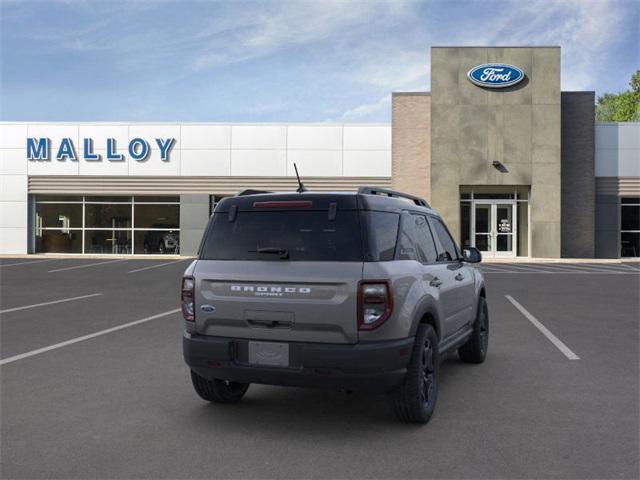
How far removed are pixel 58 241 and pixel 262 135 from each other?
11413mm

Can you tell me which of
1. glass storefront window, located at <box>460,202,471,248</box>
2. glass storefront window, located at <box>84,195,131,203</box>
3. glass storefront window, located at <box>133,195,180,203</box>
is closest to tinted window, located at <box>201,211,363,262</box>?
glass storefront window, located at <box>460,202,471,248</box>

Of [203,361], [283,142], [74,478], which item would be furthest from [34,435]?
[283,142]

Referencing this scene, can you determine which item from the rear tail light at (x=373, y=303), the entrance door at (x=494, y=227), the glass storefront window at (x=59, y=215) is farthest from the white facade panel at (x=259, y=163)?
the rear tail light at (x=373, y=303)

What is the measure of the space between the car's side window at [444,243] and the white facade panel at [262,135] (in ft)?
74.6

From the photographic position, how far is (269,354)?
4.28 m

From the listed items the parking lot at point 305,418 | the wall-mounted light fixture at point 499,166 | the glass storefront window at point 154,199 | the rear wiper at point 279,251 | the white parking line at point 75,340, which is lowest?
the parking lot at point 305,418

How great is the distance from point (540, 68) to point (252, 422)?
86.0 ft

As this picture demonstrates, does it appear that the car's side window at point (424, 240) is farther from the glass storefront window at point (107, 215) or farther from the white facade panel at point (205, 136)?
the glass storefront window at point (107, 215)

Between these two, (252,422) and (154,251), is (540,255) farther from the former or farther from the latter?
(252,422)

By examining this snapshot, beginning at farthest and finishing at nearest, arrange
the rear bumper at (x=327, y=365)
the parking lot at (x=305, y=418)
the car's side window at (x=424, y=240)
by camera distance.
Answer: the car's side window at (x=424, y=240)
the rear bumper at (x=327, y=365)
the parking lot at (x=305, y=418)

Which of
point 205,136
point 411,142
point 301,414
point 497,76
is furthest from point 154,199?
point 301,414

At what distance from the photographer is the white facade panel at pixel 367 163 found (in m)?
28.2

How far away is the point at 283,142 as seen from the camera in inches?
1119

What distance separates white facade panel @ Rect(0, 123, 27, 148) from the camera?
29156mm
